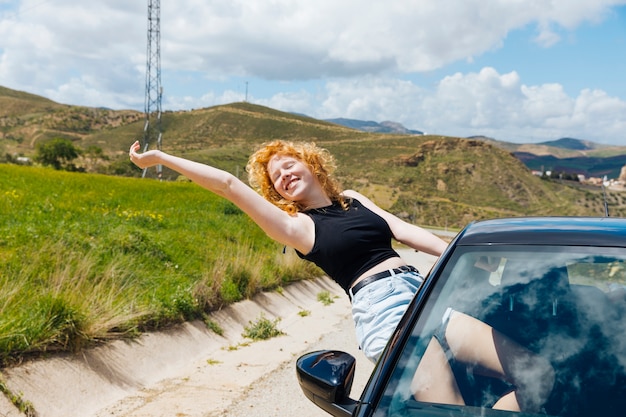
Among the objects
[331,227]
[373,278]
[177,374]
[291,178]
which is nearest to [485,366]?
[373,278]

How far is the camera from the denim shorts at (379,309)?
3.04 metres

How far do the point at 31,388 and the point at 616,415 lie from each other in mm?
4354

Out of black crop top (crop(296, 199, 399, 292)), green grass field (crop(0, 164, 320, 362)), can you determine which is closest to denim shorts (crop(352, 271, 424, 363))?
black crop top (crop(296, 199, 399, 292))

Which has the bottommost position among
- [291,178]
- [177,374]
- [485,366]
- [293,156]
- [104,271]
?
[177,374]

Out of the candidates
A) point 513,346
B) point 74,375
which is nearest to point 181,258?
point 74,375

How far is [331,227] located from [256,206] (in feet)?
1.38

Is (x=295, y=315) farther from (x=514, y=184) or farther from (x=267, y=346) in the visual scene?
(x=514, y=184)

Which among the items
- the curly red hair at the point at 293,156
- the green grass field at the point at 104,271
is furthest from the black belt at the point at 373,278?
the green grass field at the point at 104,271

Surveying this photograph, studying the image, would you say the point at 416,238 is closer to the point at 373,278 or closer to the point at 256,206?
the point at 373,278

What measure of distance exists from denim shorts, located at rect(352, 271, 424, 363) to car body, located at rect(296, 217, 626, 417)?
483 mm

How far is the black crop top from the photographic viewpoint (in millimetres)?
3395

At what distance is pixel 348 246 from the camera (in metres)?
3.39

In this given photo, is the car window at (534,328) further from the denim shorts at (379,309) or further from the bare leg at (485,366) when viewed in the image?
→ the denim shorts at (379,309)

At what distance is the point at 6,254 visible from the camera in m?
7.45
